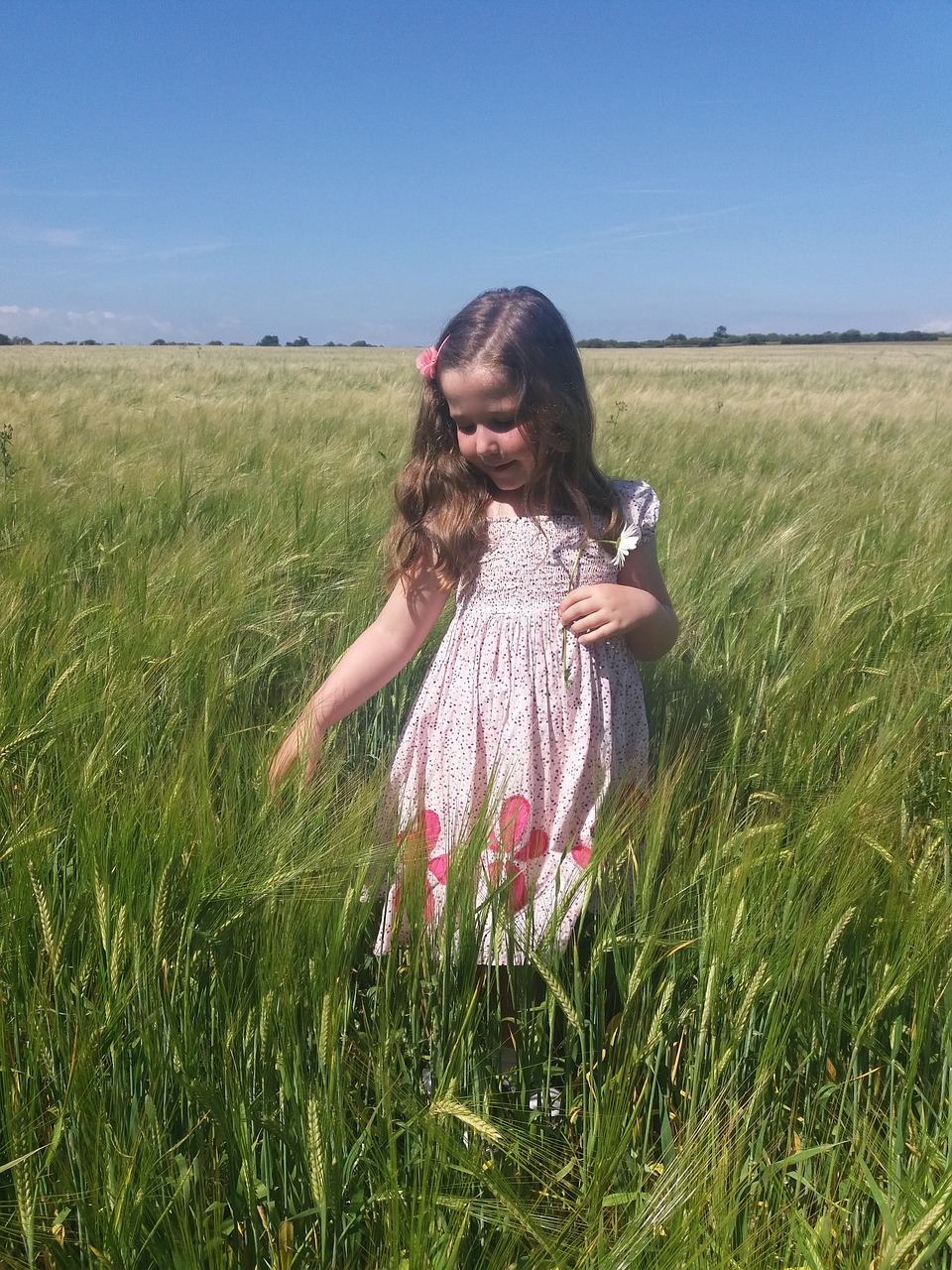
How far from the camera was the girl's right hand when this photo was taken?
127 centimetres

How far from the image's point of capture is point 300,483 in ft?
11.0

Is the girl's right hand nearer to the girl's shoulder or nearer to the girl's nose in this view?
the girl's nose

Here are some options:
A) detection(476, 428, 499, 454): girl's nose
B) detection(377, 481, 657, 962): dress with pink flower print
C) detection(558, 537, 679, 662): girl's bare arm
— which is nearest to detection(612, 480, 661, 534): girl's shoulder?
detection(377, 481, 657, 962): dress with pink flower print

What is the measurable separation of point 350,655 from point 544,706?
0.37 metres

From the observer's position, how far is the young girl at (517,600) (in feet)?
5.14

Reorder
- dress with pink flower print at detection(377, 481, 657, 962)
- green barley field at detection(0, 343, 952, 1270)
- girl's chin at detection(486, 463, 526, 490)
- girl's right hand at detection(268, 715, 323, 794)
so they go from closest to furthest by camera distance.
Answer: green barley field at detection(0, 343, 952, 1270) → girl's right hand at detection(268, 715, 323, 794) → dress with pink flower print at detection(377, 481, 657, 962) → girl's chin at detection(486, 463, 526, 490)

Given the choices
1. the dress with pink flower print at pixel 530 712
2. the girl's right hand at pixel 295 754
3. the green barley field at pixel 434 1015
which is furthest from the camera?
the dress with pink flower print at pixel 530 712

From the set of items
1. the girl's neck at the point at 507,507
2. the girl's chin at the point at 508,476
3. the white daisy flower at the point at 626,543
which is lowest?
the white daisy flower at the point at 626,543

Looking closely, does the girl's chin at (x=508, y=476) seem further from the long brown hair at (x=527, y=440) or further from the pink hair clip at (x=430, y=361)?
the pink hair clip at (x=430, y=361)

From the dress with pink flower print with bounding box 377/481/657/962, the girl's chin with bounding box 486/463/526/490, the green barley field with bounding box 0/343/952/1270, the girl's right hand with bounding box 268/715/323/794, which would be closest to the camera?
the green barley field with bounding box 0/343/952/1270

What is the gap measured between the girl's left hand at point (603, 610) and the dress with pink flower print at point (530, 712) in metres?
0.06

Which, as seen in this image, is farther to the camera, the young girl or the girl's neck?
the girl's neck

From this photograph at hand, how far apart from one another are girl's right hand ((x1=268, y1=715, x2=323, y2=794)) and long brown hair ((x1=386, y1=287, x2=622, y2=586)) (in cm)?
43

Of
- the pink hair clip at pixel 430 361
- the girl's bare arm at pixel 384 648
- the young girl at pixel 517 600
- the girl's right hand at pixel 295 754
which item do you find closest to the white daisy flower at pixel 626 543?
the young girl at pixel 517 600
